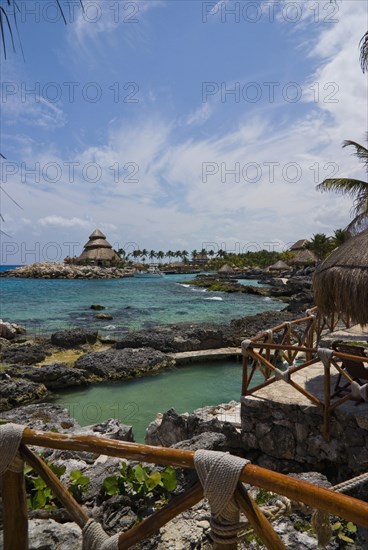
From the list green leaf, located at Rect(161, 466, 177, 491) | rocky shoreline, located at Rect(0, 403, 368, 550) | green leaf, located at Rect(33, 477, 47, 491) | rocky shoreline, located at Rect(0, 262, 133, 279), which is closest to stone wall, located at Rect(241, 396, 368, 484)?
rocky shoreline, located at Rect(0, 403, 368, 550)

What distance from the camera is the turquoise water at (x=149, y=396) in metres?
8.95

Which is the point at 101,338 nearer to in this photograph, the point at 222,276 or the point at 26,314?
the point at 26,314

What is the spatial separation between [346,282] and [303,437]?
9.00ft

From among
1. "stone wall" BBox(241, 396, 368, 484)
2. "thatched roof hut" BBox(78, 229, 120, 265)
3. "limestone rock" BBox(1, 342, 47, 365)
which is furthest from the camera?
"thatched roof hut" BBox(78, 229, 120, 265)

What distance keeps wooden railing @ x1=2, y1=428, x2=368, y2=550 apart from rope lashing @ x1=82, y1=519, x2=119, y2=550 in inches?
1.6

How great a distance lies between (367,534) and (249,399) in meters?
3.11

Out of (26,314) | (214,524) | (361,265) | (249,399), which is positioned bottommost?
Answer: (26,314)

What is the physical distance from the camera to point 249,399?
5.74 m

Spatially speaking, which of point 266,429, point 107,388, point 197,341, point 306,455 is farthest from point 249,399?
point 197,341

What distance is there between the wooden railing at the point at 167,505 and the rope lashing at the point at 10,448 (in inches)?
1.4

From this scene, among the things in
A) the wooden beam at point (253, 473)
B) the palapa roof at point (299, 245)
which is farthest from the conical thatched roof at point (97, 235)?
the wooden beam at point (253, 473)

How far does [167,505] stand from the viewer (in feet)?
5.69

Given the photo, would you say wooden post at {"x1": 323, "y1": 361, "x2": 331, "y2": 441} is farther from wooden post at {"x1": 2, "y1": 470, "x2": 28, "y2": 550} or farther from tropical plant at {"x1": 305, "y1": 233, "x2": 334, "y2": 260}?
tropical plant at {"x1": 305, "y1": 233, "x2": 334, "y2": 260}

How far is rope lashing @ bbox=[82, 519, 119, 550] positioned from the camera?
72.7 inches
